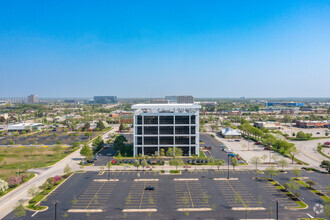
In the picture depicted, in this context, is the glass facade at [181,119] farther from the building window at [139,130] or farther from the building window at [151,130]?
the building window at [139,130]

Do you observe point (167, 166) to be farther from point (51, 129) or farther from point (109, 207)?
point (51, 129)

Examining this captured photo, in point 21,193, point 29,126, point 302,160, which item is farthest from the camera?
point 29,126

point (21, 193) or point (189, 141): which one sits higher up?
point (189, 141)

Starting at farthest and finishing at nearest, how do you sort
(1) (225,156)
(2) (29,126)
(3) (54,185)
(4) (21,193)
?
1. (2) (29,126)
2. (1) (225,156)
3. (3) (54,185)
4. (4) (21,193)

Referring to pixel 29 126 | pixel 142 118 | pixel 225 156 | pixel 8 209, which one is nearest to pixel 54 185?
pixel 8 209

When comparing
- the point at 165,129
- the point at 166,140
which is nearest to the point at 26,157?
the point at 166,140

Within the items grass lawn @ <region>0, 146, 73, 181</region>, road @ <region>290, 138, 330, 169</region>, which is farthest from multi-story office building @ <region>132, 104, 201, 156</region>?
road @ <region>290, 138, 330, 169</region>
